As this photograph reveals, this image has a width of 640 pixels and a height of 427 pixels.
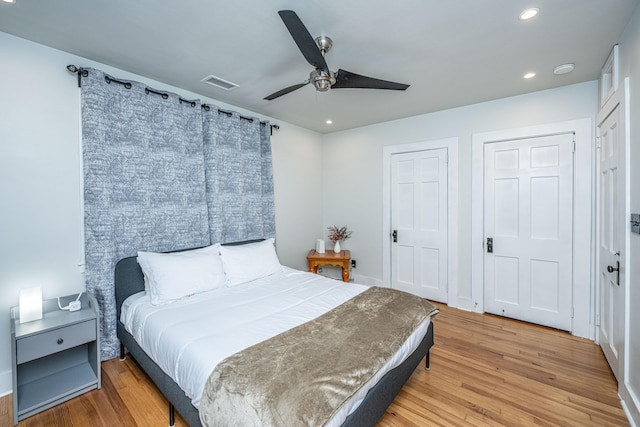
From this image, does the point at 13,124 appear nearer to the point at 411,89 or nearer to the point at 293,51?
the point at 293,51

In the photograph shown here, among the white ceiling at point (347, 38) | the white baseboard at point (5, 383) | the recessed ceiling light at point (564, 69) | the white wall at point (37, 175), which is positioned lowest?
the white baseboard at point (5, 383)

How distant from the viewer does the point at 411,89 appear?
2.94 metres

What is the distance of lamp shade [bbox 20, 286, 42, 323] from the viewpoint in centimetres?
191

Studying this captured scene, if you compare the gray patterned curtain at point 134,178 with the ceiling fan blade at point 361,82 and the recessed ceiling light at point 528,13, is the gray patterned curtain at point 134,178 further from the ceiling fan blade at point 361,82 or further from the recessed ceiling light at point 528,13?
the recessed ceiling light at point 528,13

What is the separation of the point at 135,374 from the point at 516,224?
158 inches

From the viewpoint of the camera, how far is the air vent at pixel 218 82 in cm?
269

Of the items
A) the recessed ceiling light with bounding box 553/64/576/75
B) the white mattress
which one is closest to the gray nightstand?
the white mattress

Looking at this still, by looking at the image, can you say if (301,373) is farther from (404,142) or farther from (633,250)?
(404,142)

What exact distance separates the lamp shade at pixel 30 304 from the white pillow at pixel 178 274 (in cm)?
64

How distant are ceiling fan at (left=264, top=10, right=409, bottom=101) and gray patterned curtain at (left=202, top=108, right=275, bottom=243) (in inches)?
60.0

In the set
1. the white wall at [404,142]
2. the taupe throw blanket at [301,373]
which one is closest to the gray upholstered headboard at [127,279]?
the taupe throw blanket at [301,373]

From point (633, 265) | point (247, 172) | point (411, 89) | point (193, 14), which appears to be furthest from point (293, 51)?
point (633, 265)

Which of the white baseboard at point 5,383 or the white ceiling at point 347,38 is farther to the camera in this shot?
the white baseboard at point 5,383

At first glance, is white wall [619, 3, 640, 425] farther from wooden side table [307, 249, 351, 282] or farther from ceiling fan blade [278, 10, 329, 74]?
wooden side table [307, 249, 351, 282]
